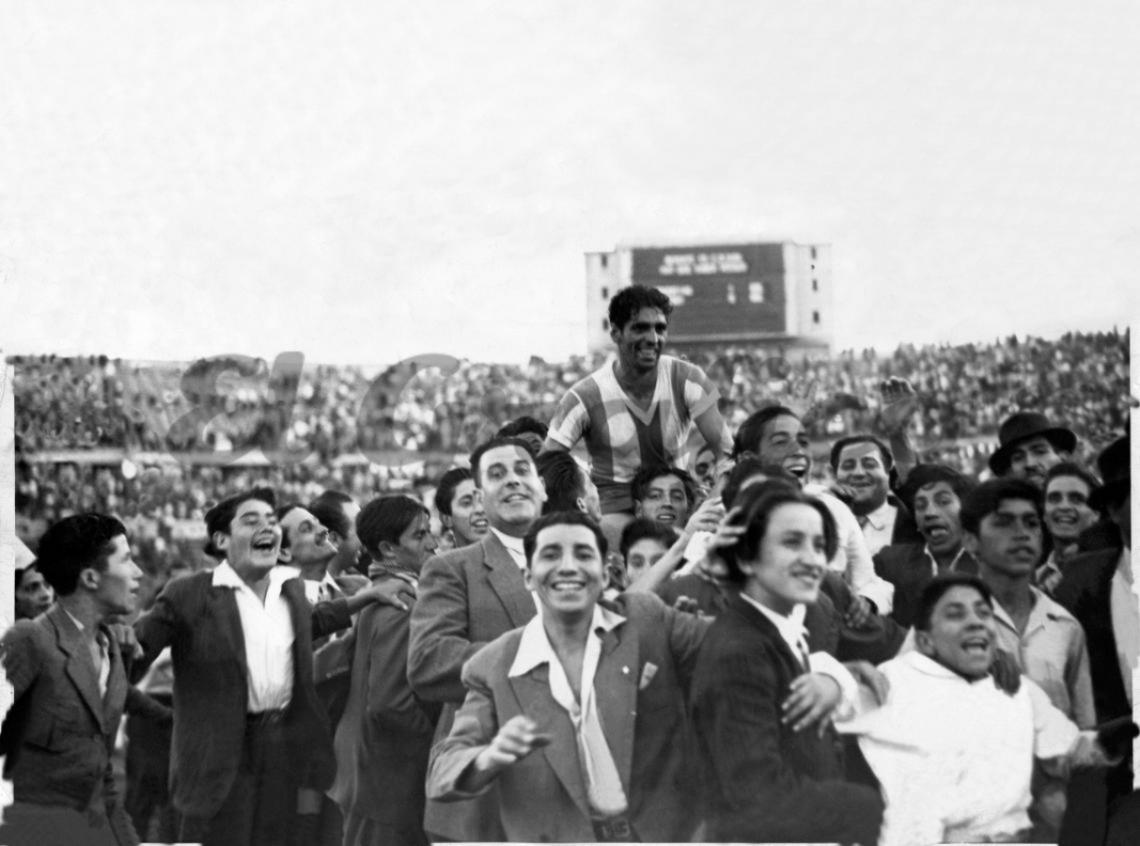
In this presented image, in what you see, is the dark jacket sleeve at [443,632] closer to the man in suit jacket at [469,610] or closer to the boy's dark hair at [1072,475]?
the man in suit jacket at [469,610]

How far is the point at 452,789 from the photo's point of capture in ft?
21.4

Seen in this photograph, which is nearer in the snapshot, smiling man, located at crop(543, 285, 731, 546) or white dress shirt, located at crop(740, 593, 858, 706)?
white dress shirt, located at crop(740, 593, 858, 706)

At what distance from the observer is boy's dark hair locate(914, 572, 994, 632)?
6.69m

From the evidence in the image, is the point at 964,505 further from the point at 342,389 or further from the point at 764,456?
the point at 342,389

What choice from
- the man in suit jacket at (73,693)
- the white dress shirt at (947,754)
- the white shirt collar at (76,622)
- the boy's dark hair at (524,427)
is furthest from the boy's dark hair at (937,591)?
the white shirt collar at (76,622)

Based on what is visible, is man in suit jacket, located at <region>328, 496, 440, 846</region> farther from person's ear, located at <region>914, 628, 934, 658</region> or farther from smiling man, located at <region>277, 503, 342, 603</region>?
person's ear, located at <region>914, 628, 934, 658</region>

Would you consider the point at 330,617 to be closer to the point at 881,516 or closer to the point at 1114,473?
the point at 881,516

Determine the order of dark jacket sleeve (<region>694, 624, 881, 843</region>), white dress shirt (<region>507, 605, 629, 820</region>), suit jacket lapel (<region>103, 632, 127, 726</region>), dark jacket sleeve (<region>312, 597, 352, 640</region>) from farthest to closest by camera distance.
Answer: dark jacket sleeve (<region>312, 597, 352, 640</region>)
suit jacket lapel (<region>103, 632, 127, 726</region>)
white dress shirt (<region>507, 605, 629, 820</region>)
dark jacket sleeve (<region>694, 624, 881, 843</region>)

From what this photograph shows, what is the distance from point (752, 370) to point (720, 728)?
Result: 4.41ft

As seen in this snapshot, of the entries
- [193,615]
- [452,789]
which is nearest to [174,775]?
Answer: [193,615]

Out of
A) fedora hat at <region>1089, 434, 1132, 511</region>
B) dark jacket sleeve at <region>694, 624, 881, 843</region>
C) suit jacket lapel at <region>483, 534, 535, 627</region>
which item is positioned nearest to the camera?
dark jacket sleeve at <region>694, 624, 881, 843</region>

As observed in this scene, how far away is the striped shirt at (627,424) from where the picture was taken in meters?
6.96

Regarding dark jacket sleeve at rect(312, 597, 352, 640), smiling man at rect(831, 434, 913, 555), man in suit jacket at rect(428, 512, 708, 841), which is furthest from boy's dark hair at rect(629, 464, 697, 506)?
dark jacket sleeve at rect(312, 597, 352, 640)

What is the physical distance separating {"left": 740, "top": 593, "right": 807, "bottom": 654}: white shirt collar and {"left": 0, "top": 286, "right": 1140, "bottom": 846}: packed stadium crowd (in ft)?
0.05
